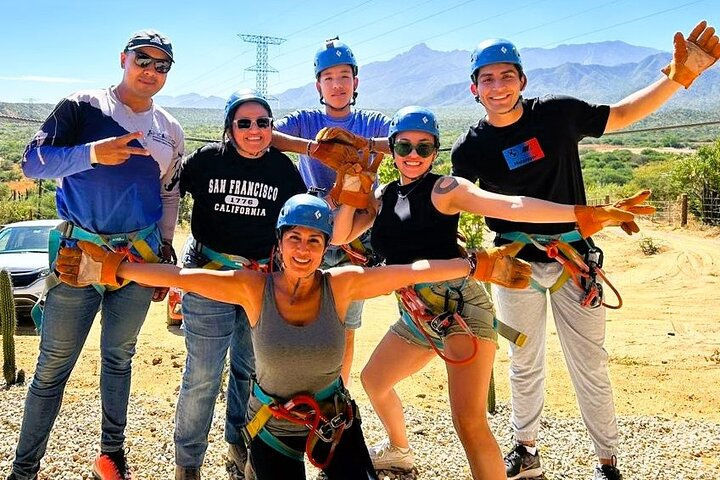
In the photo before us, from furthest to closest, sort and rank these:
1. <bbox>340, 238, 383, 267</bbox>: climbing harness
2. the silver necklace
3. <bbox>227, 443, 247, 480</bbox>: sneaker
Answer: <bbox>340, 238, 383, 267</bbox>: climbing harness, <bbox>227, 443, 247, 480</bbox>: sneaker, the silver necklace

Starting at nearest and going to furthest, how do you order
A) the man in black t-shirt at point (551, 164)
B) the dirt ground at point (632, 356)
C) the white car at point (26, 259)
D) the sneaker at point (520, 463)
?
the man in black t-shirt at point (551, 164), the sneaker at point (520, 463), the dirt ground at point (632, 356), the white car at point (26, 259)

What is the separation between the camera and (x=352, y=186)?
4.56 m

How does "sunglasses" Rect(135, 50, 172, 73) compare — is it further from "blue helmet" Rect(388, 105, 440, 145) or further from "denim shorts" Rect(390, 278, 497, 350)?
"denim shorts" Rect(390, 278, 497, 350)

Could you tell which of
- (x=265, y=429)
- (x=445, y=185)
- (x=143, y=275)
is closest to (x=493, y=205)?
(x=445, y=185)

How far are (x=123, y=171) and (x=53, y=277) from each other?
81 centimetres

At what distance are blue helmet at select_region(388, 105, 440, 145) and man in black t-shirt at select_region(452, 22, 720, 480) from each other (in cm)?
47

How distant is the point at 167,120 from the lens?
4496 millimetres

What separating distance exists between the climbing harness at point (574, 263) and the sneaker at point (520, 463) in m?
1.34

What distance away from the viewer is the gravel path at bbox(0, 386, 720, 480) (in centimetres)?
516

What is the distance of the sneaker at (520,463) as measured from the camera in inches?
195

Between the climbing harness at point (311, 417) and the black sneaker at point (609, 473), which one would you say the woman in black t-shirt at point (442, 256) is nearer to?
the climbing harness at point (311, 417)

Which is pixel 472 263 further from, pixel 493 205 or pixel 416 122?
pixel 416 122

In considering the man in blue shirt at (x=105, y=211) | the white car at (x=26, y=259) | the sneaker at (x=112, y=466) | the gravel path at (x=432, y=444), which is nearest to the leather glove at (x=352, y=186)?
the man in blue shirt at (x=105, y=211)

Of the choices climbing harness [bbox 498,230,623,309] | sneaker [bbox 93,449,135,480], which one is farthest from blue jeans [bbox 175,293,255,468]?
climbing harness [bbox 498,230,623,309]
